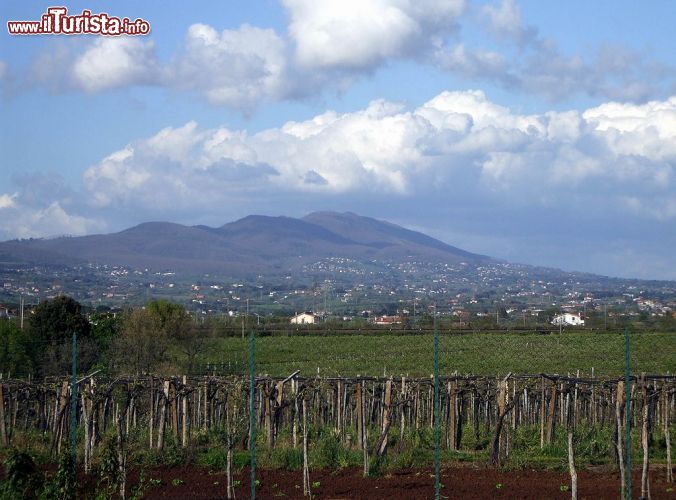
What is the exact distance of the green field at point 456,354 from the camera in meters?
45.7

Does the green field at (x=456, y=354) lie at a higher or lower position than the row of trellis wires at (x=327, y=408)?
lower

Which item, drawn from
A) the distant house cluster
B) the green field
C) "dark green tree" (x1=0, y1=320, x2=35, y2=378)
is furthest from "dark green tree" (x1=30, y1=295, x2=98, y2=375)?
the distant house cluster

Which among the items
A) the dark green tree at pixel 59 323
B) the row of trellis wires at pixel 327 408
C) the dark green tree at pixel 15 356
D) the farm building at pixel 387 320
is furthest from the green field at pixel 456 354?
the row of trellis wires at pixel 327 408

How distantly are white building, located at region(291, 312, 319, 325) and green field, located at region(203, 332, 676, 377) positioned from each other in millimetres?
7381

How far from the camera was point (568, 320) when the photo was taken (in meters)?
69.6

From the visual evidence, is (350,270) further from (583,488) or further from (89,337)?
(583,488)

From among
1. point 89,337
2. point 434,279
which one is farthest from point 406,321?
point 434,279

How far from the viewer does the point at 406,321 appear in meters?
70.4

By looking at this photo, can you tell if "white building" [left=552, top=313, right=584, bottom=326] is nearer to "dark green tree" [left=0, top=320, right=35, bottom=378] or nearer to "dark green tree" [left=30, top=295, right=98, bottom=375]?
"dark green tree" [left=30, top=295, right=98, bottom=375]

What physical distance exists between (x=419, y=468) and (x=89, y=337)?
1191 inches

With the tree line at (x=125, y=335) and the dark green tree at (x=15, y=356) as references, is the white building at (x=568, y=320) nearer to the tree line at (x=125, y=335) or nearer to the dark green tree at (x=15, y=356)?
the tree line at (x=125, y=335)

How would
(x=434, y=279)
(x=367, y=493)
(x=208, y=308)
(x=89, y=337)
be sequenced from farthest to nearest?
(x=434, y=279) → (x=208, y=308) → (x=89, y=337) → (x=367, y=493)

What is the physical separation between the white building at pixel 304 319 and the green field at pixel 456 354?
24.2 feet

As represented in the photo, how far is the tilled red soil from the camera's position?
15273 mm
